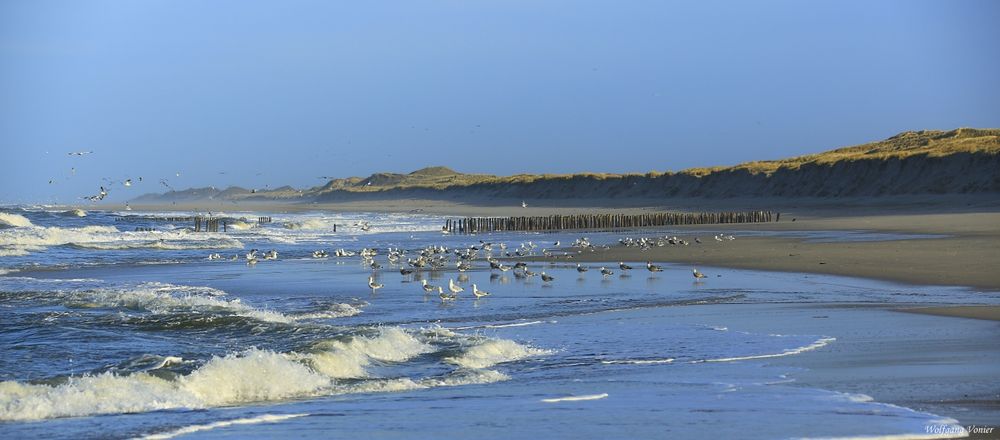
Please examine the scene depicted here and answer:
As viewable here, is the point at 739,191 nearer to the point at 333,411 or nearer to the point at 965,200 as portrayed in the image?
A: the point at 965,200

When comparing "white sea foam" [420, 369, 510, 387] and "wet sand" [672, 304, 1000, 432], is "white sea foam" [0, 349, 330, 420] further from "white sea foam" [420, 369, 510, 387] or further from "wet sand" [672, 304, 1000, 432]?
"wet sand" [672, 304, 1000, 432]

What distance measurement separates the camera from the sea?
24.6 ft

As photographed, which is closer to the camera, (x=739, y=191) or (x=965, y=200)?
(x=965, y=200)

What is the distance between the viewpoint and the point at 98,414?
8.40 m

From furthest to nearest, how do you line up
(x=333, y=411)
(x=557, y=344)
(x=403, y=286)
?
(x=403, y=286)
(x=557, y=344)
(x=333, y=411)

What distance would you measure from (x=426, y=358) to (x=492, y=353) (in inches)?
27.2

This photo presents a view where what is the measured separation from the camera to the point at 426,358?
37.1ft

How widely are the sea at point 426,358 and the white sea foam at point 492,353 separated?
0.04 metres

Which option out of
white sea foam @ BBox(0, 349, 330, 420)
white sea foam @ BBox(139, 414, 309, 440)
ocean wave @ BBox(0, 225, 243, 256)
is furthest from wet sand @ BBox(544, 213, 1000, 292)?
ocean wave @ BBox(0, 225, 243, 256)

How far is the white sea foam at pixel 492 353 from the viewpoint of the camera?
10.9 meters

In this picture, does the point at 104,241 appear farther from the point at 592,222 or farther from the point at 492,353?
the point at 492,353

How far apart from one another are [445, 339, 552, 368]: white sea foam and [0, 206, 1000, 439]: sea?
0.04 metres

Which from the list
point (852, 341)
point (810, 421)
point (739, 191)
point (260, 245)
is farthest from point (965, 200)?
point (810, 421)

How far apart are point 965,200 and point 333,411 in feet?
146
